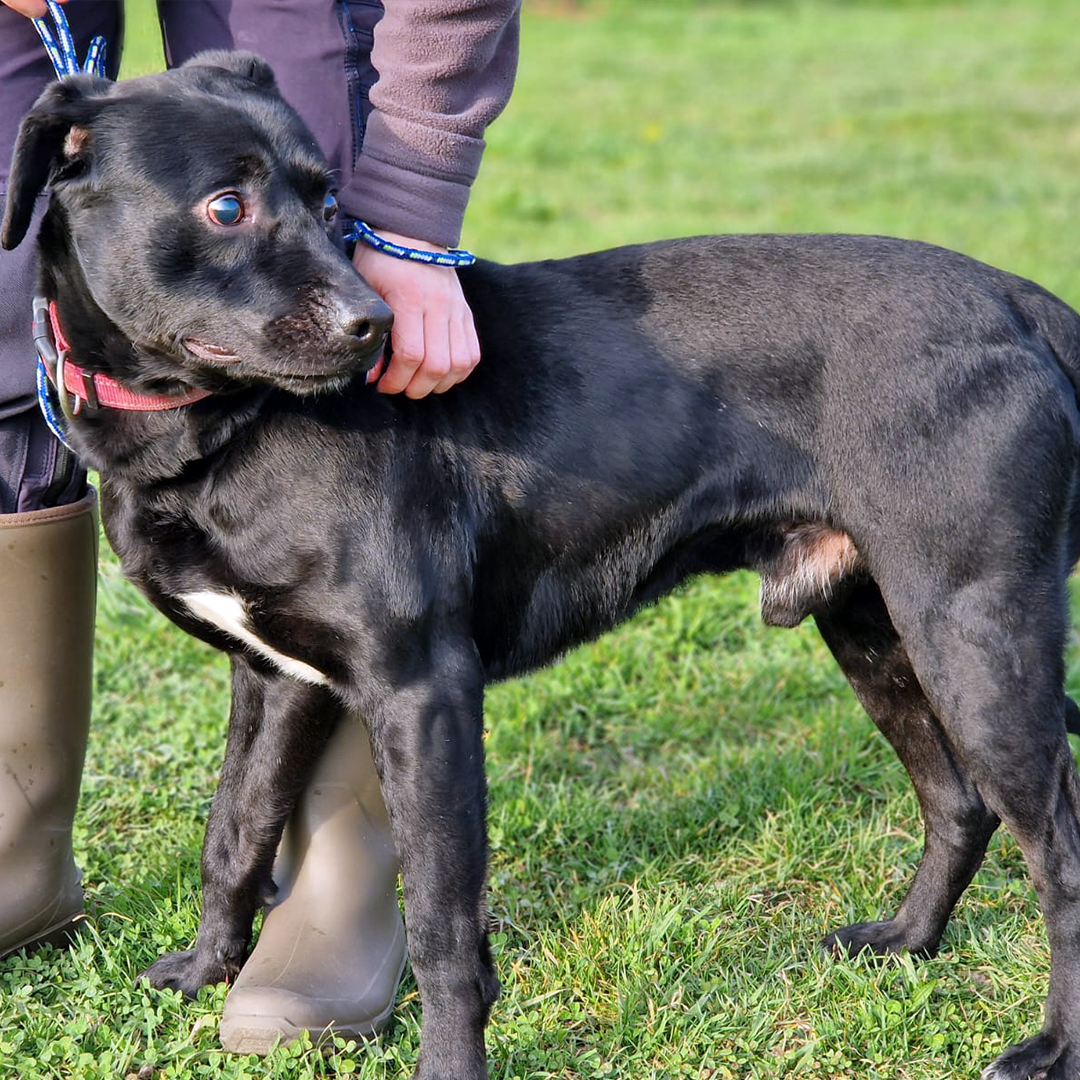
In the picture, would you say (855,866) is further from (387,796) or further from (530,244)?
(530,244)

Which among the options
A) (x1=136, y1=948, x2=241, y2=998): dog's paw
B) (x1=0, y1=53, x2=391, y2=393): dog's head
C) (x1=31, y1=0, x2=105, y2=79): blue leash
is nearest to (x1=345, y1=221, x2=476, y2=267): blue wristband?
(x1=0, y1=53, x2=391, y2=393): dog's head

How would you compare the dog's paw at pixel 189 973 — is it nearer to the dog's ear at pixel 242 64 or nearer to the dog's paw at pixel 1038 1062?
the dog's paw at pixel 1038 1062

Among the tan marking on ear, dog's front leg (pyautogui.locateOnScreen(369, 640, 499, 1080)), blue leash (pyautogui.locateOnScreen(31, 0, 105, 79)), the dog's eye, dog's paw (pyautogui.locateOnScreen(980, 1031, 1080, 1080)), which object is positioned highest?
blue leash (pyautogui.locateOnScreen(31, 0, 105, 79))

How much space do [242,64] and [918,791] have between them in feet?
5.91

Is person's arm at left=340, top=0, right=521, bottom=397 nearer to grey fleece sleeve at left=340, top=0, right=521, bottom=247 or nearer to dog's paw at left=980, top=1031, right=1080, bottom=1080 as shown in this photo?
grey fleece sleeve at left=340, top=0, right=521, bottom=247

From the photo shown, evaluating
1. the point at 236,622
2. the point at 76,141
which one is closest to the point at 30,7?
the point at 76,141

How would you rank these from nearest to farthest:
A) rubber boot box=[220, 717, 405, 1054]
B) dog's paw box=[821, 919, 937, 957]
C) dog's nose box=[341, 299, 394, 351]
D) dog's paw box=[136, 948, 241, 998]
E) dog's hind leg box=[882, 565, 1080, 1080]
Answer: dog's nose box=[341, 299, 394, 351], dog's hind leg box=[882, 565, 1080, 1080], rubber boot box=[220, 717, 405, 1054], dog's paw box=[136, 948, 241, 998], dog's paw box=[821, 919, 937, 957]

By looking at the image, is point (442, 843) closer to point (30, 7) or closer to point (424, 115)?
point (424, 115)

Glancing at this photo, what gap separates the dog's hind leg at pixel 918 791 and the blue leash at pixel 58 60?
57.0 inches

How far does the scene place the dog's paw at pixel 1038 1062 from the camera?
2375mm

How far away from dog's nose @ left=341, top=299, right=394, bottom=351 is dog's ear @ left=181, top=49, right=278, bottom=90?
17.9 inches

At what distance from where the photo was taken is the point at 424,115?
222cm

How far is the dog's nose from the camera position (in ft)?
6.63

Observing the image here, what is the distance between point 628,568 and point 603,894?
0.78m
